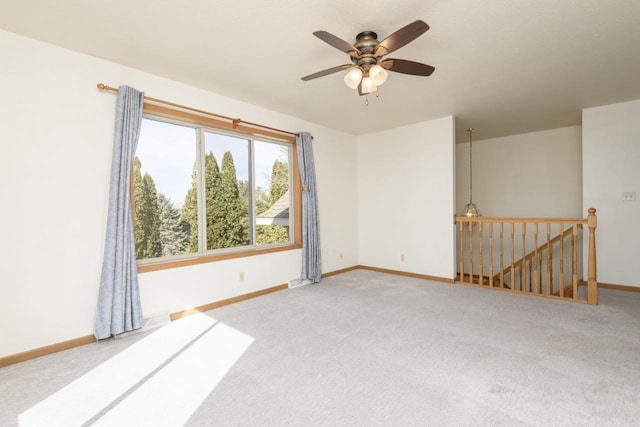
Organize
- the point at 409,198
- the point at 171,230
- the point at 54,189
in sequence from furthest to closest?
the point at 409,198
the point at 171,230
the point at 54,189

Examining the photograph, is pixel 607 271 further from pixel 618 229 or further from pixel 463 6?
pixel 463 6

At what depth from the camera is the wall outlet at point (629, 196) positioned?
3.92 meters

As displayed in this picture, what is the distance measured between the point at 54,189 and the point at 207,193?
4.43ft

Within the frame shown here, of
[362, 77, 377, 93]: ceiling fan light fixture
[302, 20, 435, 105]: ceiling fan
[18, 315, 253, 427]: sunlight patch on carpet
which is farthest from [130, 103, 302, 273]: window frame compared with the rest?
[362, 77, 377, 93]: ceiling fan light fixture

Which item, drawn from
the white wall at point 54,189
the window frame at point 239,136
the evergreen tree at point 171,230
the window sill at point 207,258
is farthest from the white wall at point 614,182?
the white wall at point 54,189

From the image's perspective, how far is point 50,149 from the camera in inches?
94.7

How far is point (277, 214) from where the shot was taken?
432 cm

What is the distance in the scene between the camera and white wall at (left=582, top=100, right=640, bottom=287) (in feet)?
12.8

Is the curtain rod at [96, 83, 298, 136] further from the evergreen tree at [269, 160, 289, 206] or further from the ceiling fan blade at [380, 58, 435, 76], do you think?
the ceiling fan blade at [380, 58, 435, 76]

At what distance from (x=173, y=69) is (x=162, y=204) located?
1322 millimetres

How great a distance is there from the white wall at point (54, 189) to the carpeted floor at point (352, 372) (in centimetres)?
36

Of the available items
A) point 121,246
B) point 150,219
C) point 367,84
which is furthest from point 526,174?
point 121,246

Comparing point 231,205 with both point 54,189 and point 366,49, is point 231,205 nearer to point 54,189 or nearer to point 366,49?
point 54,189

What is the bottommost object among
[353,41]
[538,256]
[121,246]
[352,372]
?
[352,372]
